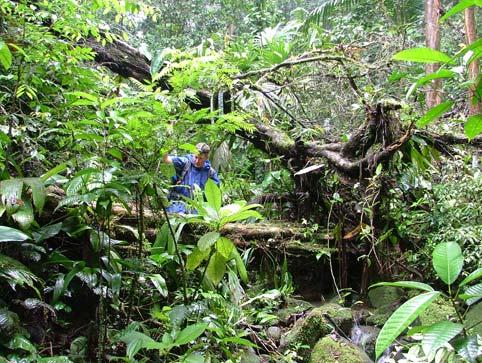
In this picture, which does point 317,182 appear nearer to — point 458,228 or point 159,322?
point 458,228

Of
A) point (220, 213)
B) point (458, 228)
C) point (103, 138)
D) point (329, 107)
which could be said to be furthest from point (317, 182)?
point (103, 138)

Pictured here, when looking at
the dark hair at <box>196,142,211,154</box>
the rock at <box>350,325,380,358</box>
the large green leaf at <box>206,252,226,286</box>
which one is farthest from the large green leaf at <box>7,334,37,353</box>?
the dark hair at <box>196,142,211,154</box>

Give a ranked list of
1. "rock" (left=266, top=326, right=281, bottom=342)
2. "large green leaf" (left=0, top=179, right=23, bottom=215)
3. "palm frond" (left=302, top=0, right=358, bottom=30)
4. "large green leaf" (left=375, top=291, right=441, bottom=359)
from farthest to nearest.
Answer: "palm frond" (left=302, top=0, right=358, bottom=30), "rock" (left=266, top=326, right=281, bottom=342), "large green leaf" (left=0, top=179, right=23, bottom=215), "large green leaf" (left=375, top=291, right=441, bottom=359)

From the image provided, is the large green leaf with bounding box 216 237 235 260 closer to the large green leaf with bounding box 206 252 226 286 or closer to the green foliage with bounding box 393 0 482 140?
the large green leaf with bounding box 206 252 226 286

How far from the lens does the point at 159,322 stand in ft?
9.12

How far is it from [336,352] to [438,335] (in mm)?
2589

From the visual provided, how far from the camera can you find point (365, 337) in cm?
396

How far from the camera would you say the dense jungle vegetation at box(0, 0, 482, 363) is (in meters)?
2.24

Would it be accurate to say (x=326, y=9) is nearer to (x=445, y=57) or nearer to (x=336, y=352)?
(x=336, y=352)

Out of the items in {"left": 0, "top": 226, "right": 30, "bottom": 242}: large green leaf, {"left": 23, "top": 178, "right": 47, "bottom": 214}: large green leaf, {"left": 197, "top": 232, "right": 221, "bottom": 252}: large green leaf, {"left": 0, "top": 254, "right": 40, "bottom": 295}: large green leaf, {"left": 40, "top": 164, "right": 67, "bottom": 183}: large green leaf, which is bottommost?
{"left": 197, "top": 232, "right": 221, "bottom": 252}: large green leaf

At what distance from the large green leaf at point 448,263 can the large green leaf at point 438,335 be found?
15cm

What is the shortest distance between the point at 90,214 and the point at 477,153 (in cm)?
402

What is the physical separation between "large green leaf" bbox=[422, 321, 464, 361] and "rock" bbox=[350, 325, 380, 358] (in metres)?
2.99

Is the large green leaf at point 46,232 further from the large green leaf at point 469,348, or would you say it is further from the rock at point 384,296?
the rock at point 384,296
